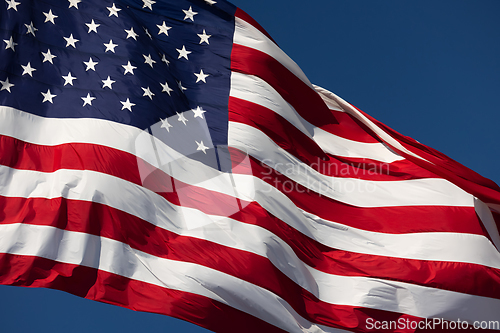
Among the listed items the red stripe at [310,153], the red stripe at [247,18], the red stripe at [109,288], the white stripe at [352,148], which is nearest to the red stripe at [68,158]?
the red stripe at [109,288]

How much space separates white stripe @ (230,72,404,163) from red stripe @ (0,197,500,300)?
7.92 ft

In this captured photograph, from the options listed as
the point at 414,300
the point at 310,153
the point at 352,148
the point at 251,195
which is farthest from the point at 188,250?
the point at 352,148

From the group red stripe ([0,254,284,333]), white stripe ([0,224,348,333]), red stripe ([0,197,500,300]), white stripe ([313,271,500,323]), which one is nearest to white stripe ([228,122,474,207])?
red stripe ([0,197,500,300])

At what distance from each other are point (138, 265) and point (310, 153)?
440 cm

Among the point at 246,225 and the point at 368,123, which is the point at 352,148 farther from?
the point at 246,225

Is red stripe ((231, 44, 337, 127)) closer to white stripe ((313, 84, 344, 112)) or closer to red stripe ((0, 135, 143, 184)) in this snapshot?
white stripe ((313, 84, 344, 112))

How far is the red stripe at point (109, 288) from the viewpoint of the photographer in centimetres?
784

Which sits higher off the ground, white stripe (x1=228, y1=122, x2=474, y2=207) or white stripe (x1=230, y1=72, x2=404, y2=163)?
white stripe (x1=230, y1=72, x2=404, y2=163)

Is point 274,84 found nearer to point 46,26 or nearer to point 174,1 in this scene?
point 174,1

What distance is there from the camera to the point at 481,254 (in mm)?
9852

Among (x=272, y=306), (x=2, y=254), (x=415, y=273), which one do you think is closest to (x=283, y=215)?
(x=272, y=306)

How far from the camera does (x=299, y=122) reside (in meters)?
11.6

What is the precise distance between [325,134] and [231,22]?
2968mm

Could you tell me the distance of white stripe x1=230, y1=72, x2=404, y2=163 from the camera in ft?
36.3
